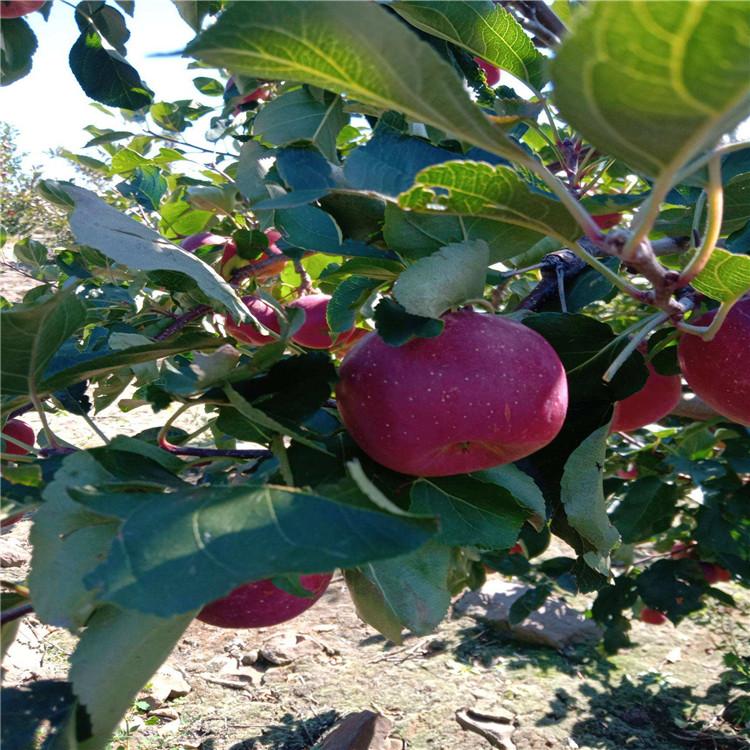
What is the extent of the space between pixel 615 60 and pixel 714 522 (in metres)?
2.03

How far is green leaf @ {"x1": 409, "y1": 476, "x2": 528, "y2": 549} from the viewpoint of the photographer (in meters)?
0.65

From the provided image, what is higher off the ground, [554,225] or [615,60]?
[615,60]

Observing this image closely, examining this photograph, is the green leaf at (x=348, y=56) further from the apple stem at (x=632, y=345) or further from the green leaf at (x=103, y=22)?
the green leaf at (x=103, y=22)

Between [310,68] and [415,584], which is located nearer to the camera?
[310,68]

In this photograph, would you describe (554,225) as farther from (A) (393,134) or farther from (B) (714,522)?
(B) (714,522)

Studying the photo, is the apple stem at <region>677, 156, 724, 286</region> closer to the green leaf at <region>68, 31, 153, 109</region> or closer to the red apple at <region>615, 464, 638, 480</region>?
the green leaf at <region>68, 31, 153, 109</region>

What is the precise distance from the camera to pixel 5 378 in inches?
26.5

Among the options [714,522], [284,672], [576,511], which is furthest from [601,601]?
[576,511]

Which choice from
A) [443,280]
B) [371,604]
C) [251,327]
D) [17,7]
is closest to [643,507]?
[251,327]

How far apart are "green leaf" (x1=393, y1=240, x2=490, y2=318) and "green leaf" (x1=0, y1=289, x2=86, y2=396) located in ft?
0.96

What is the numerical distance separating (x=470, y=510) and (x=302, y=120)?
1.67ft

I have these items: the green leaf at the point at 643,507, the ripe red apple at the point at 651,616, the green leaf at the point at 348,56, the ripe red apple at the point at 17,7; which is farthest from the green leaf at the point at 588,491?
the ripe red apple at the point at 651,616

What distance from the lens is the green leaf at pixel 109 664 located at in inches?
22.2

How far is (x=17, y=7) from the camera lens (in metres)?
1.33
